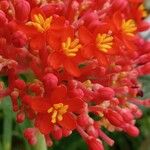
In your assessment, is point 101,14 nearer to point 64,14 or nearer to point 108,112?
point 64,14

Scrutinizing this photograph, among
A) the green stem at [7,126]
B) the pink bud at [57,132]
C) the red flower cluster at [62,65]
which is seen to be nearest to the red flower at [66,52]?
the red flower cluster at [62,65]

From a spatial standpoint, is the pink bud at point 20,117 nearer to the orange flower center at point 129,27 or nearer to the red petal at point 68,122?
the red petal at point 68,122

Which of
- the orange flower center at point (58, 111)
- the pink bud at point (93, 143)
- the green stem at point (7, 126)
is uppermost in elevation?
the orange flower center at point (58, 111)

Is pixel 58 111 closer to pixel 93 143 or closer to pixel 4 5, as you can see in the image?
pixel 93 143

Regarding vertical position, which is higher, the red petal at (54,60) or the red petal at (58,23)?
the red petal at (58,23)

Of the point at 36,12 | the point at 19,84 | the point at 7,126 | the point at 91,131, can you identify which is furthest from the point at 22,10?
the point at 7,126

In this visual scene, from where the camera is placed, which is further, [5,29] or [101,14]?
[101,14]

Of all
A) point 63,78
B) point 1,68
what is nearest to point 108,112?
point 63,78
